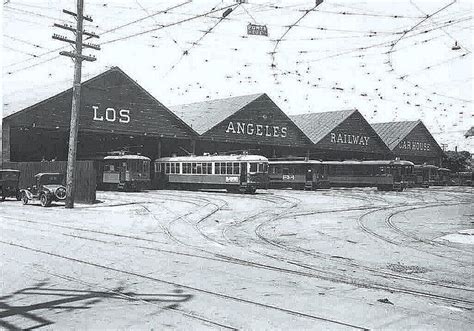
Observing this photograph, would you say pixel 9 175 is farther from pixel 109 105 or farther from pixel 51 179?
pixel 109 105

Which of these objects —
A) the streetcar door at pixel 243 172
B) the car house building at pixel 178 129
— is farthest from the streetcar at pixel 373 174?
the streetcar door at pixel 243 172

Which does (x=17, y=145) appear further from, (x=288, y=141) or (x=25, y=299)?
(x=25, y=299)

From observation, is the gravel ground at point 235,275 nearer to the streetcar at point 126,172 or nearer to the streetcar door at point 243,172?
the streetcar door at point 243,172

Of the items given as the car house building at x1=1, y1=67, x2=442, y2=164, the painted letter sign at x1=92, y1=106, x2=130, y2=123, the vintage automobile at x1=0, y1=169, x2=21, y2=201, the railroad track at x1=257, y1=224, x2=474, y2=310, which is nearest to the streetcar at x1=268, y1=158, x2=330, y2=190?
the car house building at x1=1, y1=67, x2=442, y2=164

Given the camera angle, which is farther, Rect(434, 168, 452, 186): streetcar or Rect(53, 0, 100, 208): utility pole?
Rect(434, 168, 452, 186): streetcar

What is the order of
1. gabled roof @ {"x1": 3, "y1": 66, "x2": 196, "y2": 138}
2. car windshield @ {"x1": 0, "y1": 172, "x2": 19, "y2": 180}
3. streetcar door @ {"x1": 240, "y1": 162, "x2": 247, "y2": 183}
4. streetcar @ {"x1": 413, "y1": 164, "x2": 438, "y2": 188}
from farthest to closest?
1. streetcar @ {"x1": 413, "y1": 164, "x2": 438, "y2": 188}
2. streetcar door @ {"x1": 240, "y1": 162, "x2": 247, "y2": 183}
3. gabled roof @ {"x1": 3, "y1": 66, "x2": 196, "y2": 138}
4. car windshield @ {"x1": 0, "y1": 172, "x2": 19, "y2": 180}

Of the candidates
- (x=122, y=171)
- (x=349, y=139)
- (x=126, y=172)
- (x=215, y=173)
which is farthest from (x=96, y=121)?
(x=349, y=139)

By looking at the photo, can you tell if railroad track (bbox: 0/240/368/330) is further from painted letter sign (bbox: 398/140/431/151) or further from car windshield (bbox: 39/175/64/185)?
painted letter sign (bbox: 398/140/431/151)
